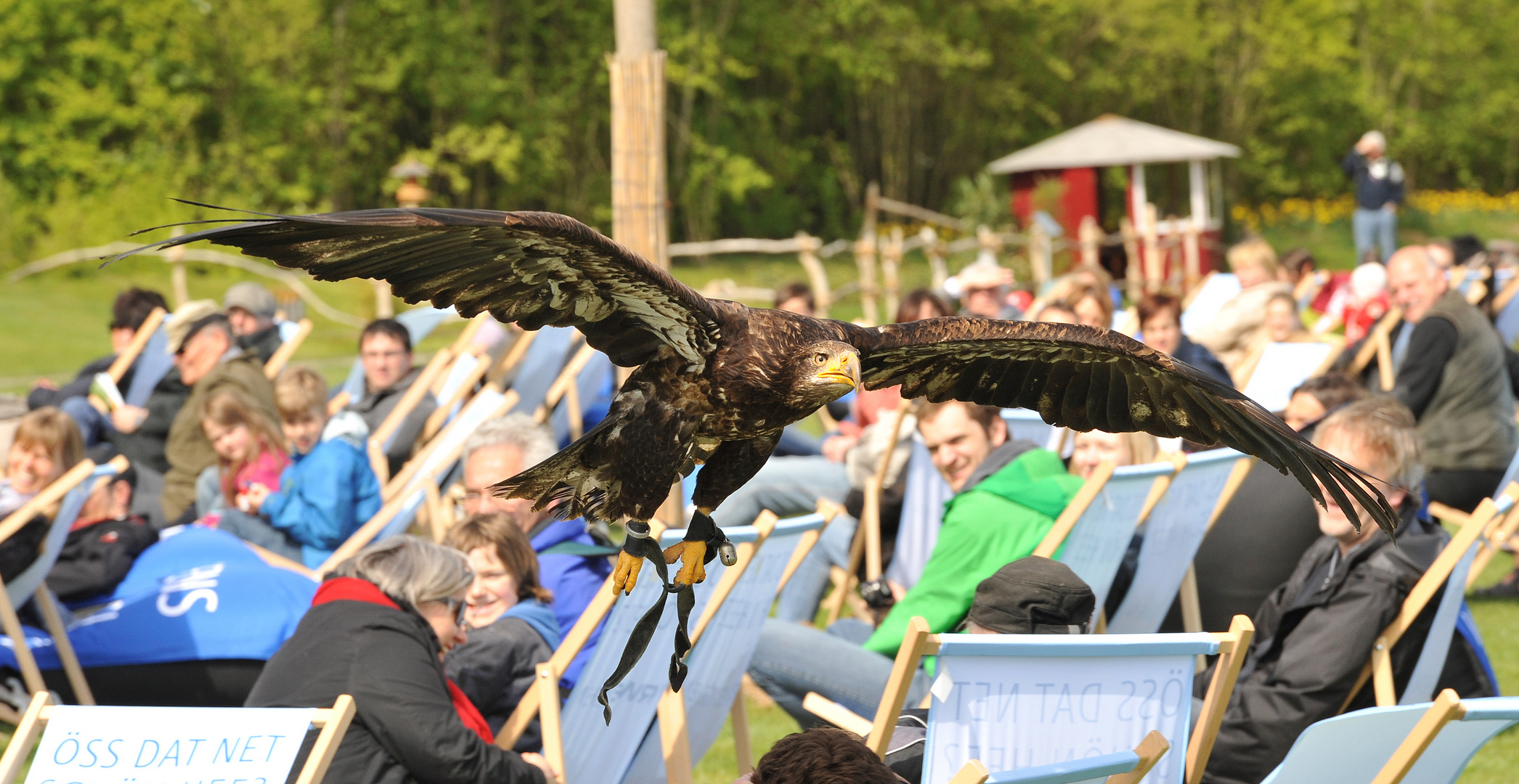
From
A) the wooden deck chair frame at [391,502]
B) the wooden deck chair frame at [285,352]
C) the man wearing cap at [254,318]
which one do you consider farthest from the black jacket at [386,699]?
the man wearing cap at [254,318]

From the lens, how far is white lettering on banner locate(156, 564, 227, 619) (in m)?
4.40

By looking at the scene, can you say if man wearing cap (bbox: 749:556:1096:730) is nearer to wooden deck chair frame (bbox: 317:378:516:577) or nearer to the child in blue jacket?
wooden deck chair frame (bbox: 317:378:516:577)

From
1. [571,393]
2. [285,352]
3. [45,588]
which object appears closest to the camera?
[45,588]

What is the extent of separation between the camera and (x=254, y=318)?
823 cm

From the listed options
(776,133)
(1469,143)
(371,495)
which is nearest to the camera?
(371,495)

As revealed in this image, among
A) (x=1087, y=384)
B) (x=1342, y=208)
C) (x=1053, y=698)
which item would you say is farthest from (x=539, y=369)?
(x=1342, y=208)

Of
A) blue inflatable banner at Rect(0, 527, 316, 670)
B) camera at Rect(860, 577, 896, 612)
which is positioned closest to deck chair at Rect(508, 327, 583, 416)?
blue inflatable banner at Rect(0, 527, 316, 670)

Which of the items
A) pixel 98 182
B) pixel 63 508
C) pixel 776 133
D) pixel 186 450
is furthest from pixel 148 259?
pixel 63 508

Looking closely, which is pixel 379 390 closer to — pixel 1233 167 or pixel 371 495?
pixel 371 495

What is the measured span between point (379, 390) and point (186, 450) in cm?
95

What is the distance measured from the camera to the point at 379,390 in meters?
6.77

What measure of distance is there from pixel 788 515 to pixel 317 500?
2.12m

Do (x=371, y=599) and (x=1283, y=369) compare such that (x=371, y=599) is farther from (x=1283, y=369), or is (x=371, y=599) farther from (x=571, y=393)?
(x=1283, y=369)

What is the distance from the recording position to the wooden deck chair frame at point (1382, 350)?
6.97m
